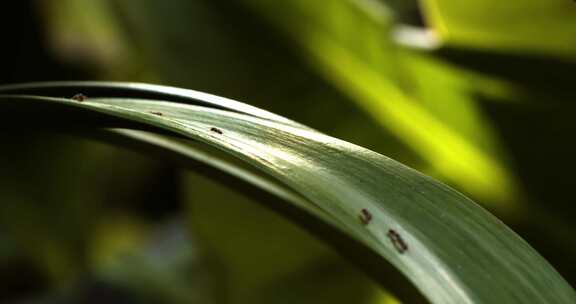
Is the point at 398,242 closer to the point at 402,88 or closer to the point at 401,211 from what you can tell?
the point at 401,211

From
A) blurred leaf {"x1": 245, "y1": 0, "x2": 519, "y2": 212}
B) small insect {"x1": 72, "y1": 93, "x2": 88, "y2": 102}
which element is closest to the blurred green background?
blurred leaf {"x1": 245, "y1": 0, "x2": 519, "y2": 212}

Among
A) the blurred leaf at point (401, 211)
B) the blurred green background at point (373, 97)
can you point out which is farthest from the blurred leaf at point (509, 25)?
the blurred leaf at point (401, 211)

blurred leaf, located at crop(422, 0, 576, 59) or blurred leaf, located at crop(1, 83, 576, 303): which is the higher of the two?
blurred leaf, located at crop(422, 0, 576, 59)

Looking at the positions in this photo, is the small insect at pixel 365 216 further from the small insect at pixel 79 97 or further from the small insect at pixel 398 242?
the small insect at pixel 79 97

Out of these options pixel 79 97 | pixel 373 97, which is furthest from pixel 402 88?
pixel 79 97

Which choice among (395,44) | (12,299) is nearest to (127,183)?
(12,299)

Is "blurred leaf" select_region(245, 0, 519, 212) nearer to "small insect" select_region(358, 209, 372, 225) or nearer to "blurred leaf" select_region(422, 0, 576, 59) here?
"blurred leaf" select_region(422, 0, 576, 59)

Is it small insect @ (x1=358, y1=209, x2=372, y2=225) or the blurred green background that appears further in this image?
the blurred green background
